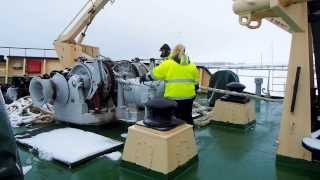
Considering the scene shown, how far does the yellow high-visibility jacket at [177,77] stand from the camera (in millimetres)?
4016

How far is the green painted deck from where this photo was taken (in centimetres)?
322

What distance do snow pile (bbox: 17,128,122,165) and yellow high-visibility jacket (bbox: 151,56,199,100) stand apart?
0.93 metres

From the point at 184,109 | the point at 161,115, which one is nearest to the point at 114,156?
the point at 161,115

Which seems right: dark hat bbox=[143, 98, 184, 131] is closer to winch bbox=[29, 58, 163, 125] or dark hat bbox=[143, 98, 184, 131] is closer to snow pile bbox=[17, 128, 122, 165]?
snow pile bbox=[17, 128, 122, 165]

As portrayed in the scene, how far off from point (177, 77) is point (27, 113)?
3067 millimetres

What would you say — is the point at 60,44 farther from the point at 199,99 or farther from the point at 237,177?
the point at 237,177

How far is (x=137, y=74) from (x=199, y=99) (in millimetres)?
3139

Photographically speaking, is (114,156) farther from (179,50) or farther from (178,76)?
(179,50)

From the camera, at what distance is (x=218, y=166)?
353 centimetres

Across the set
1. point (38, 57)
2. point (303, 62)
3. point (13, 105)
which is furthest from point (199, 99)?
point (38, 57)

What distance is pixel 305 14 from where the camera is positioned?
3.20 meters

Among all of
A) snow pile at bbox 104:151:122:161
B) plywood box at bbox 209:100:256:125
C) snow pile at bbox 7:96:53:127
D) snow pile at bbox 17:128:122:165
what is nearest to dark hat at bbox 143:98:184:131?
snow pile at bbox 104:151:122:161

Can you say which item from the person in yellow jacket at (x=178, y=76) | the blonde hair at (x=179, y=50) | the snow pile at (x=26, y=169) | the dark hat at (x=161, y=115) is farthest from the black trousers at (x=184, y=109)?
the snow pile at (x=26, y=169)

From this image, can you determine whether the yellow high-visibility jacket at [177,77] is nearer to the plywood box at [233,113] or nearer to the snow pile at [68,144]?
the snow pile at [68,144]
